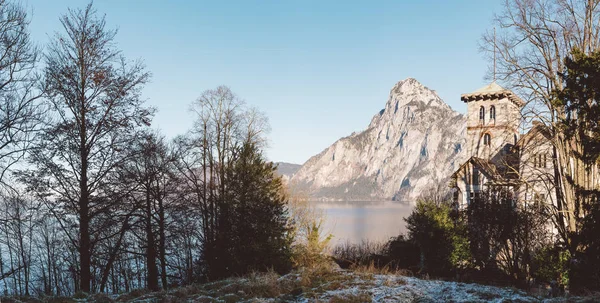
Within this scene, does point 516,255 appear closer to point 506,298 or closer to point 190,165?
point 506,298

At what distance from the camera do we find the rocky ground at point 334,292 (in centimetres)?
1005

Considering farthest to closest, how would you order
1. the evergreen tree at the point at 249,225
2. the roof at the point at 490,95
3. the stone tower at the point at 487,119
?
the stone tower at the point at 487,119
the roof at the point at 490,95
the evergreen tree at the point at 249,225

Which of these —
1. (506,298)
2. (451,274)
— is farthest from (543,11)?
(451,274)

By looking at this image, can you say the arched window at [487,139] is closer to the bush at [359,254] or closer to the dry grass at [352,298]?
the bush at [359,254]

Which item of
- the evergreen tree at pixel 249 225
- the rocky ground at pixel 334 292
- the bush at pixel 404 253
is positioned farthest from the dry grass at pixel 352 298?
the bush at pixel 404 253

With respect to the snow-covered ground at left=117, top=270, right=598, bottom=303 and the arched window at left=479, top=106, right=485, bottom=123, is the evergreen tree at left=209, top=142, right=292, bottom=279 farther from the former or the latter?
the arched window at left=479, top=106, right=485, bottom=123

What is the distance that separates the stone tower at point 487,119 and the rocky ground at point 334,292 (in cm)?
2931

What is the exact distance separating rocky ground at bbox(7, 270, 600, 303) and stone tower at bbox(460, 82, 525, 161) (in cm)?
A: 2931

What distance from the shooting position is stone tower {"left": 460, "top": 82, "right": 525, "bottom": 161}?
3731 centimetres

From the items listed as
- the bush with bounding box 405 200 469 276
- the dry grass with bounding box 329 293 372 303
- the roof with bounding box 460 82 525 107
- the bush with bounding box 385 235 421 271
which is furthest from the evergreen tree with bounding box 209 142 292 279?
the roof with bounding box 460 82 525 107

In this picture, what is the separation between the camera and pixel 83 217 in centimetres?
1359

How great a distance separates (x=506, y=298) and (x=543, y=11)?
14.3 meters

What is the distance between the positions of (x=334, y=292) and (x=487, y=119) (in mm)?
32735

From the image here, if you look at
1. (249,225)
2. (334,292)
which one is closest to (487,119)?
(249,225)
